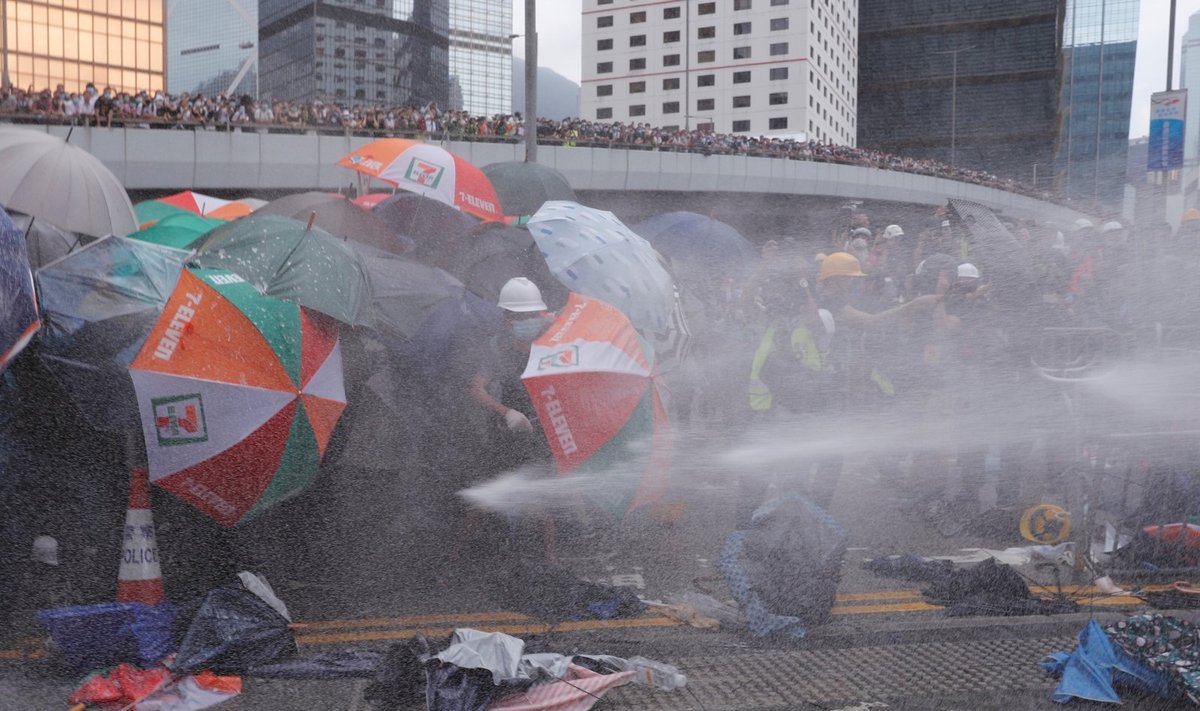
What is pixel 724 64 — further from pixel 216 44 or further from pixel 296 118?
pixel 216 44

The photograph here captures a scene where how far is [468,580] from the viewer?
17.6 ft

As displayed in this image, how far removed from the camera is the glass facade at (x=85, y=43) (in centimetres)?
6144

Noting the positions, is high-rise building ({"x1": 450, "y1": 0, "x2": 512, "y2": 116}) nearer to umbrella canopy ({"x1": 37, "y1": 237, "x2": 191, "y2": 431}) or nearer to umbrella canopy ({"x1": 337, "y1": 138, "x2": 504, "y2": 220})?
umbrella canopy ({"x1": 337, "y1": 138, "x2": 504, "y2": 220})

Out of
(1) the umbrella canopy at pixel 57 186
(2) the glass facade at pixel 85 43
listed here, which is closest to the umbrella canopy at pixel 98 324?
(1) the umbrella canopy at pixel 57 186

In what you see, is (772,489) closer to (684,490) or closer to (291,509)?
(684,490)

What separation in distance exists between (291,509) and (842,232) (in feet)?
18.0

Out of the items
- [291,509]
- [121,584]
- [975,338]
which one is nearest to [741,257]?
[975,338]

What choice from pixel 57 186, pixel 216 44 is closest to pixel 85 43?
pixel 216 44

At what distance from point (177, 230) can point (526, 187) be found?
118 inches

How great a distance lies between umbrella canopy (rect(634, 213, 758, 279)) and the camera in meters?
8.43

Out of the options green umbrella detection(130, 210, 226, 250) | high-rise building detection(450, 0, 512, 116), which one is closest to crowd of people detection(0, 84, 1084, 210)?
green umbrella detection(130, 210, 226, 250)

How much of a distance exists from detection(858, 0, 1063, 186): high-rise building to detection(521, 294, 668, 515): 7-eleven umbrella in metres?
85.8

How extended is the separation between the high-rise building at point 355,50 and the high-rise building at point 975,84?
67.0 metres

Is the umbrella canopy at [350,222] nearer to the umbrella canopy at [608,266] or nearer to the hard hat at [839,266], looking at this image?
the umbrella canopy at [608,266]
